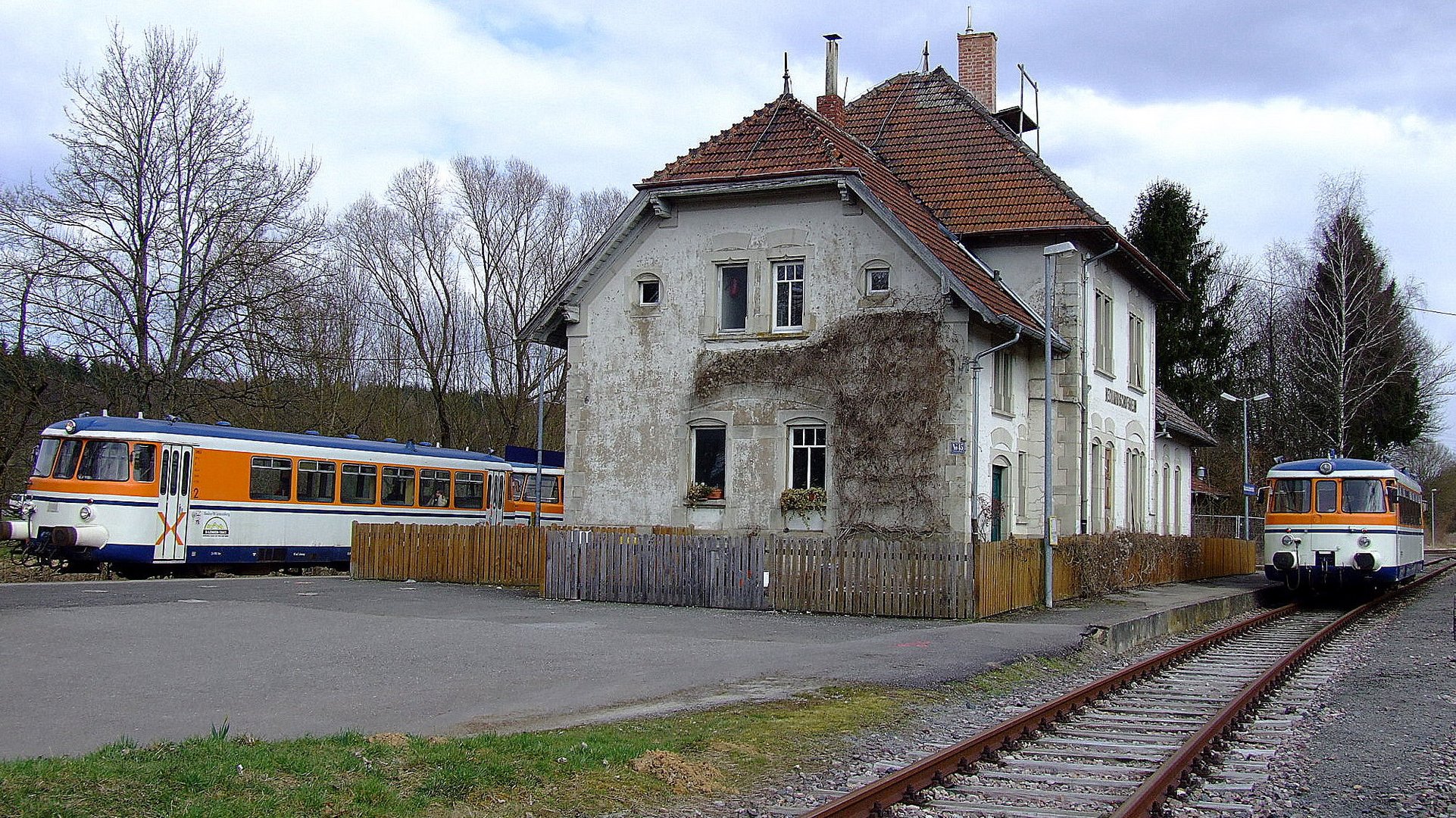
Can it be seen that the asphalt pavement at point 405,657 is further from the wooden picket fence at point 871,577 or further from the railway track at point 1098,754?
the railway track at point 1098,754

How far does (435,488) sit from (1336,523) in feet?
68.4

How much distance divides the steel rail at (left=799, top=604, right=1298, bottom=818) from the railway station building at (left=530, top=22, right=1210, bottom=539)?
376 inches

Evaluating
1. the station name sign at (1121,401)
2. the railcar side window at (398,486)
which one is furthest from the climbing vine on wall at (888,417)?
the railcar side window at (398,486)

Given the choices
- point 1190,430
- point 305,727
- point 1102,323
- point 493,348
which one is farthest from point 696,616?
point 493,348

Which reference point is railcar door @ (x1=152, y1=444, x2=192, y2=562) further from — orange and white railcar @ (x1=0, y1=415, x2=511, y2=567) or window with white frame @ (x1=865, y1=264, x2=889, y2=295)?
window with white frame @ (x1=865, y1=264, x2=889, y2=295)

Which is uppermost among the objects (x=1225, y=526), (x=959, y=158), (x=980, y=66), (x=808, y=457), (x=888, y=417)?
(x=980, y=66)

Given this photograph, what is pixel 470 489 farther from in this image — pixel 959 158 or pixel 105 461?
pixel 959 158

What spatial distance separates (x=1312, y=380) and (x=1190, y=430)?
11416mm

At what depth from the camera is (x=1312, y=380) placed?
4906 cm

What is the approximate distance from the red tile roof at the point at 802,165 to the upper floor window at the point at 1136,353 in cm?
750

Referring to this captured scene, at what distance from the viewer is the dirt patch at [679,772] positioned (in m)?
8.32

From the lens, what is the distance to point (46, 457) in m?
25.9

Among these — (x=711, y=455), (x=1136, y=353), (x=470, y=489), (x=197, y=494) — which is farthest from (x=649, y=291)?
(x=1136, y=353)

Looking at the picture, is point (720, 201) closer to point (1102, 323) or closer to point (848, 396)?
point (848, 396)
